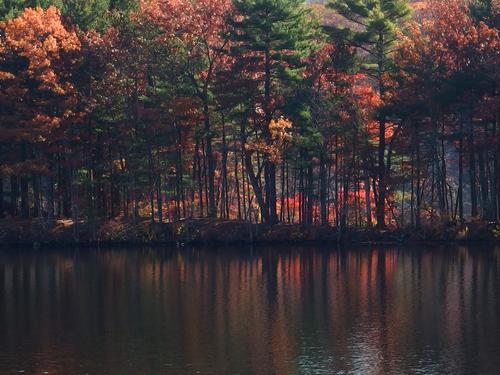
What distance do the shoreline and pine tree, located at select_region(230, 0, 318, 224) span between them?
20.7 feet

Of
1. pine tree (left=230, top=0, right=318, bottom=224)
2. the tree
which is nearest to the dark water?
the tree

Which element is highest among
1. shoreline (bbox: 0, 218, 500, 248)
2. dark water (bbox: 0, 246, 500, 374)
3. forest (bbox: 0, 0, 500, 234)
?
forest (bbox: 0, 0, 500, 234)

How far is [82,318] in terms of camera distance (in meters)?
43.0

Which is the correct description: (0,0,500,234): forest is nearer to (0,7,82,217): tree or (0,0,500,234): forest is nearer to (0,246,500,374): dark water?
(0,7,82,217): tree

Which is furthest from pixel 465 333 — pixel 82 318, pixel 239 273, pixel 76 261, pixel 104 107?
pixel 104 107

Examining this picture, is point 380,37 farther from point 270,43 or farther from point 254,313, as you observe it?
point 254,313

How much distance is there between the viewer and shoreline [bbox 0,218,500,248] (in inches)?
2896

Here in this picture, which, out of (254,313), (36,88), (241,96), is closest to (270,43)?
(241,96)

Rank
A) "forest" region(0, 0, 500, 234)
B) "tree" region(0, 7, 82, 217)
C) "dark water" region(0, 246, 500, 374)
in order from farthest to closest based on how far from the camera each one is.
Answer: "tree" region(0, 7, 82, 217) < "forest" region(0, 0, 500, 234) < "dark water" region(0, 246, 500, 374)

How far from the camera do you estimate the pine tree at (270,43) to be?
238 ft

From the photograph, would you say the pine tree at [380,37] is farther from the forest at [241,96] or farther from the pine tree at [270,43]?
the pine tree at [270,43]

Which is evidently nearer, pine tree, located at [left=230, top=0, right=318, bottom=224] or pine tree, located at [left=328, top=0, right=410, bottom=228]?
pine tree, located at [left=230, top=0, right=318, bottom=224]

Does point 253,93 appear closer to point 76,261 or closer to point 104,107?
point 104,107

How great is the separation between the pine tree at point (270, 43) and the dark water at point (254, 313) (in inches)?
582
